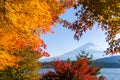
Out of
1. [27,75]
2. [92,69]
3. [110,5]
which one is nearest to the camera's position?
[110,5]

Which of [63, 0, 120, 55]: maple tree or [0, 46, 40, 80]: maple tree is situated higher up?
[0, 46, 40, 80]: maple tree

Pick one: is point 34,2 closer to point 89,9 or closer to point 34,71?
point 89,9

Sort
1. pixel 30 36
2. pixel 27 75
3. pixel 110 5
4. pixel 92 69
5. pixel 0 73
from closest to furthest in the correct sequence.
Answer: pixel 110 5, pixel 30 36, pixel 92 69, pixel 0 73, pixel 27 75

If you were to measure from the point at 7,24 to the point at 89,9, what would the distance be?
302 cm

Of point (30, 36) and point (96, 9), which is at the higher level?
point (30, 36)

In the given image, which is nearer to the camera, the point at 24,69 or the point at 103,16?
the point at 103,16

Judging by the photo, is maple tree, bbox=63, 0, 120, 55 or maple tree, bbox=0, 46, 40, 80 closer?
maple tree, bbox=63, 0, 120, 55

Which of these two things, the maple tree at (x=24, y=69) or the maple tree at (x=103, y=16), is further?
the maple tree at (x=24, y=69)

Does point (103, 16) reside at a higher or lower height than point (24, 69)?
lower

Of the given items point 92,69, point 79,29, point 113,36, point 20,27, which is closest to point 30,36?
point 20,27

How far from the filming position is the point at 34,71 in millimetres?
39719

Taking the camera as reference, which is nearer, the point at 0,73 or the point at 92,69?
the point at 92,69

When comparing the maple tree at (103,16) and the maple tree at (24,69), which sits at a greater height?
the maple tree at (24,69)

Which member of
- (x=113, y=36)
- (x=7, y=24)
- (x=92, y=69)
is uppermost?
(x=92, y=69)
